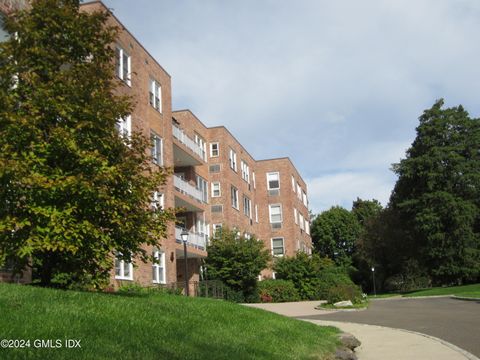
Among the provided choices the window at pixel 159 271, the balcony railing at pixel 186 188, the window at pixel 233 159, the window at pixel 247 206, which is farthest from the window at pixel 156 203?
the window at pixel 247 206

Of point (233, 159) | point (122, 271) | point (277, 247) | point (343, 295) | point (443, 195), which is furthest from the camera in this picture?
point (277, 247)

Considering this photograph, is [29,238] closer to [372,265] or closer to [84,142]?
[84,142]

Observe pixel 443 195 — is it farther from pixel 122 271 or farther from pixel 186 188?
pixel 122 271

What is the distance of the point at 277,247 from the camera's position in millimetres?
54125

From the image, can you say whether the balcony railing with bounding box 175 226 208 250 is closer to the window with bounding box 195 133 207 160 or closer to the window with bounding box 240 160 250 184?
the window with bounding box 195 133 207 160

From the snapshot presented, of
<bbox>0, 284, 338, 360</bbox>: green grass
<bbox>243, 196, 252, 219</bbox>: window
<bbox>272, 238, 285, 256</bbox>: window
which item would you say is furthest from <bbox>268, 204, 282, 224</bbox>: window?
<bbox>0, 284, 338, 360</bbox>: green grass

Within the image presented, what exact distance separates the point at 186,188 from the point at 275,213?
22819mm

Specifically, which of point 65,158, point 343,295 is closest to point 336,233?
point 343,295

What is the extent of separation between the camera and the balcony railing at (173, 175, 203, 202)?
32219mm

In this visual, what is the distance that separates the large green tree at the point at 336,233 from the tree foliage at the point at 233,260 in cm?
4728

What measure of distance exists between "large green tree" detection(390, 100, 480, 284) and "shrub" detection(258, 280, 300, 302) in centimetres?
1677

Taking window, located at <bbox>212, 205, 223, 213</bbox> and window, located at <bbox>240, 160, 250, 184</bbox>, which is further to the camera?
window, located at <bbox>240, 160, 250, 184</bbox>

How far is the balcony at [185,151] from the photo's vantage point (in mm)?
32688

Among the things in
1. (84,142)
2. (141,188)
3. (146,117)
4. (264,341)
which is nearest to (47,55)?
(84,142)
